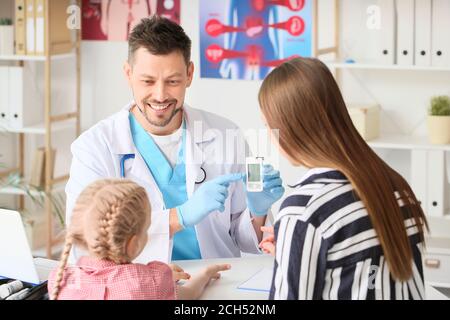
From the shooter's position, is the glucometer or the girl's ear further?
the glucometer

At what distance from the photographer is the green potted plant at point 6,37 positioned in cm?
398

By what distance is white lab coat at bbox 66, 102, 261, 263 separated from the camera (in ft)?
7.41

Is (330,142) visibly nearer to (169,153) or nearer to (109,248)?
(109,248)

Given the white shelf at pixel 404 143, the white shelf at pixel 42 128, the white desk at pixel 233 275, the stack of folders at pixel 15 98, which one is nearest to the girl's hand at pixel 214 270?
the white desk at pixel 233 275

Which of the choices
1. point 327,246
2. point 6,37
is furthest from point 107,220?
point 6,37

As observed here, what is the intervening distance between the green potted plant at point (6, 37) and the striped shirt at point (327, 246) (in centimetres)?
279

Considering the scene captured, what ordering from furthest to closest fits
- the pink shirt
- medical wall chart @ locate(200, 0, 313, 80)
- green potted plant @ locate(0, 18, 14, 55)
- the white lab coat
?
1. green potted plant @ locate(0, 18, 14, 55)
2. medical wall chart @ locate(200, 0, 313, 80)
3. the white lab coat
4. the pink shirt

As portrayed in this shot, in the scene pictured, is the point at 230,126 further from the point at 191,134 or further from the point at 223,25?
the point at 223,25

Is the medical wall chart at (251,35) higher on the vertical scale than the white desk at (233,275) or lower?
higher

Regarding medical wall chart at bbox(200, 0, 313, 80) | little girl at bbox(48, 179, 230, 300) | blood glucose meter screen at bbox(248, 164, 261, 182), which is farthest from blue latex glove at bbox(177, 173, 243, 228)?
medical wall chart at bbox(200, 0, 313, 80)

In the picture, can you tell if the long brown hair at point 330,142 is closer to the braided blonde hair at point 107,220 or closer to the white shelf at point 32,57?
the braided blonde hair at point 107,220

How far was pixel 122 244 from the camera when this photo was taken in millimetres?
1599

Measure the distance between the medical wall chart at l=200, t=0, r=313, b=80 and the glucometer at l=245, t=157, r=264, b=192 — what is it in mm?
1705

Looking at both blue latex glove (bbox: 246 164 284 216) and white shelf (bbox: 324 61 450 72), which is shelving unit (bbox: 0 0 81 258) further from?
blue latex glove (bbox: 246 164 284 216)
